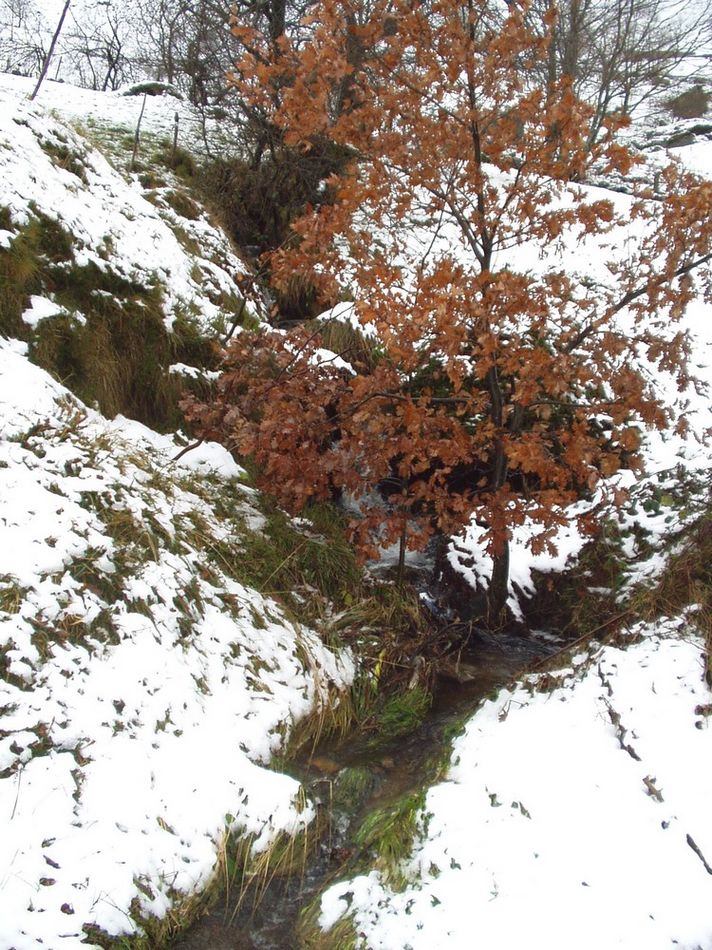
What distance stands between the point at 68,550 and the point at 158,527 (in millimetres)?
713

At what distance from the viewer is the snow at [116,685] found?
2.40 meters

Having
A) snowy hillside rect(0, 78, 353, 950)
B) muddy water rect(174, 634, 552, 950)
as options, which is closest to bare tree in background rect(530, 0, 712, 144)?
snowy hillside rect(0, 78, 353, 950)

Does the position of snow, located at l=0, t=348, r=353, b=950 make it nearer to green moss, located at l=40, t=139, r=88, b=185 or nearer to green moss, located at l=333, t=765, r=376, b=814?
green moss, located at l=333, t=765, r=376, b=814

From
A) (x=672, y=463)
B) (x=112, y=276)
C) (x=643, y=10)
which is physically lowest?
(x=672, y=463)

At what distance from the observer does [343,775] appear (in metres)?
3.54

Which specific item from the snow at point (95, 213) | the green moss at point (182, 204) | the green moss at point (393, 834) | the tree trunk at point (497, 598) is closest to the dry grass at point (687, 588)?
the tree trunk at point (497, 598)

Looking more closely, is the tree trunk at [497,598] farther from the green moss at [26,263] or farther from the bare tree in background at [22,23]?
the bare tree in background at [22,23]

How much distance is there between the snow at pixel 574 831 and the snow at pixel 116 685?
703mm

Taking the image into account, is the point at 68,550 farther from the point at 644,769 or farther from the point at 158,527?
the point at 644,769

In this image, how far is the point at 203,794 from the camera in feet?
9.43

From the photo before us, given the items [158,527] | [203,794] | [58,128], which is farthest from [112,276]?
[203,794]

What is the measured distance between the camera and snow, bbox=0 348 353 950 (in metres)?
2.40

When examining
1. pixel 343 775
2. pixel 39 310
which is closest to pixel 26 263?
pixel 39 310

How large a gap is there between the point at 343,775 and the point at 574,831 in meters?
1.31
